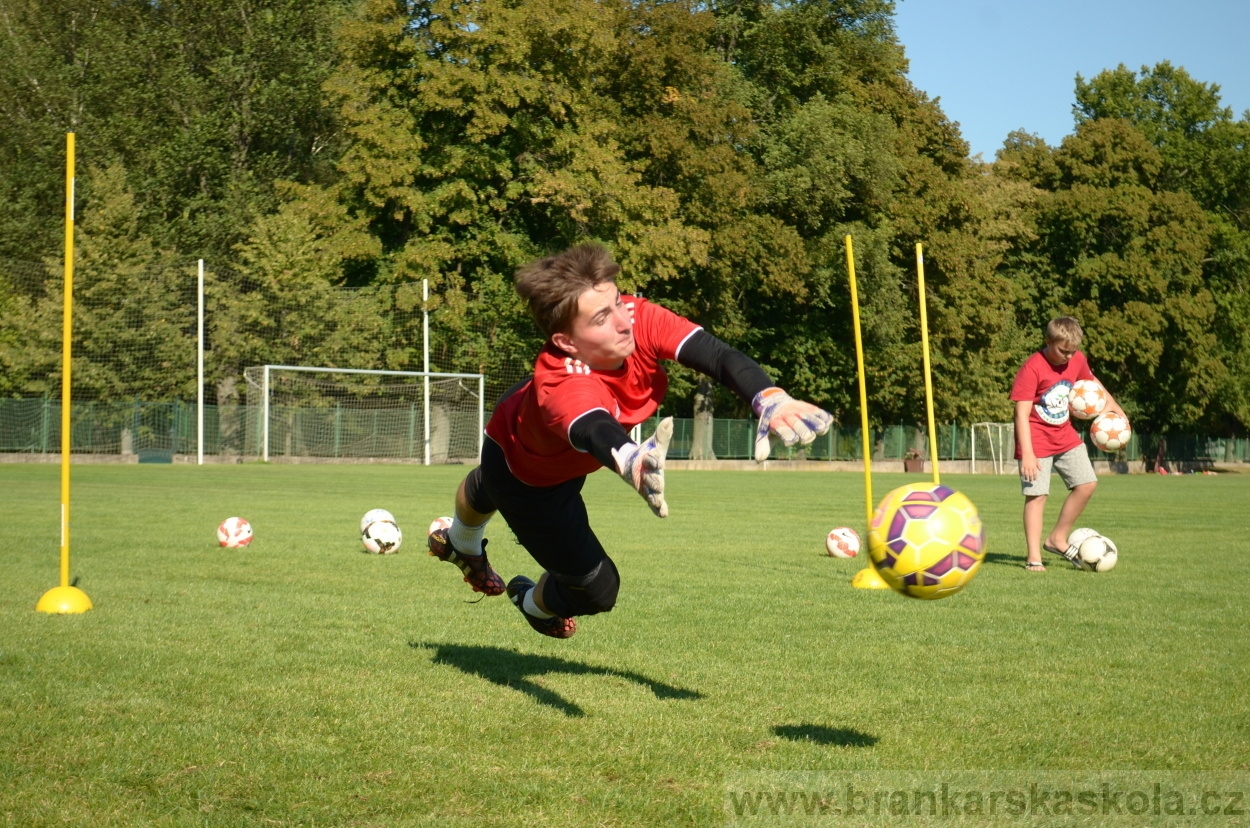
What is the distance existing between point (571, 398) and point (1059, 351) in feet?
26.5

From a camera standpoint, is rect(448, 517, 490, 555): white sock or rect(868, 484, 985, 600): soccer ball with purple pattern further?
rect(448, 517, 490, 555): white sock

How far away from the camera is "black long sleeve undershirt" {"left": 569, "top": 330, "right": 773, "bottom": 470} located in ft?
14.3

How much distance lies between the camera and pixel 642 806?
429 cm

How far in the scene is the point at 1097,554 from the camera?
11.6 meters

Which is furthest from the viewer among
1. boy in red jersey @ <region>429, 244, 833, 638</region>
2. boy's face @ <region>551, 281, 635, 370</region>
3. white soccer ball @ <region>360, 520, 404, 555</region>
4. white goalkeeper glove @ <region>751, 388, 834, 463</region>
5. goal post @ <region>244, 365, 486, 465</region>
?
goal post @ <region>244, 365, 486, 465</region>

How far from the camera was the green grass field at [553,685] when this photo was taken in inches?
177

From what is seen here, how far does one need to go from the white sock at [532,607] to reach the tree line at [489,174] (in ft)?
106

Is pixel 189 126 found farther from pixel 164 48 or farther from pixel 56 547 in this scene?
pixel 56 547

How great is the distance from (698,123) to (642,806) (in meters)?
39.6

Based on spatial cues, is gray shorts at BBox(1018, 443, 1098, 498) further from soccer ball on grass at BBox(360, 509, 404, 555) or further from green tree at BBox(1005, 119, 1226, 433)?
green tree at BBox(1005, 119, 1226, 433)

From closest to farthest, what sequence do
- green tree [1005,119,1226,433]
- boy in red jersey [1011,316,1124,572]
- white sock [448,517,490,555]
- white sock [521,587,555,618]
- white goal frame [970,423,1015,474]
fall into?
white sock [521,587,555,618] < white sock [448,517,490,555] < boy in red jersey [1011,316,1124,572] < white goal frame [970,423,1015,474] < green tree [1005,119,1226,433]

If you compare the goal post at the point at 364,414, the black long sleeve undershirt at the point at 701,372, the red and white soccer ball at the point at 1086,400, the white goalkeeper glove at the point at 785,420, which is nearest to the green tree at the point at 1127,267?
the goal post at the point at 364,414

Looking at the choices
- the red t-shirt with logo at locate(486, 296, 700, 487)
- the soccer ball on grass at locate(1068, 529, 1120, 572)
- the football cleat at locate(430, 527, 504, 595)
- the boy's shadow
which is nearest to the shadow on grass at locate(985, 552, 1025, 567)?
the boy's shadow

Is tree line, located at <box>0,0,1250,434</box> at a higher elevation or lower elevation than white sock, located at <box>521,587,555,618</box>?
higher
